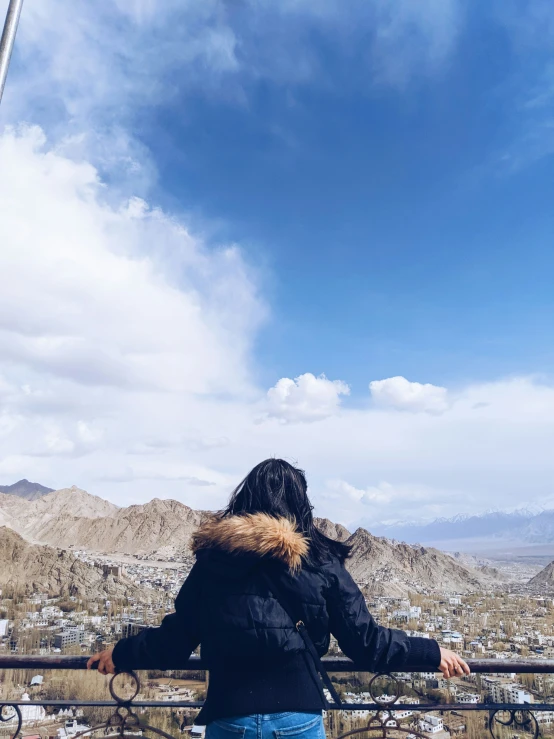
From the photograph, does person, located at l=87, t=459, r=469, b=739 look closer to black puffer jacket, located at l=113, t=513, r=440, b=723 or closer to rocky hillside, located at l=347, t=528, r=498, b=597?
black puffer jacket, located at l=113, t=513, r=440, b=723

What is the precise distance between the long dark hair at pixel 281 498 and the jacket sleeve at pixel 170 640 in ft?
0.94

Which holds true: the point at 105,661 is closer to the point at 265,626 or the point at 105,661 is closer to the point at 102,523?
the point at 265,626

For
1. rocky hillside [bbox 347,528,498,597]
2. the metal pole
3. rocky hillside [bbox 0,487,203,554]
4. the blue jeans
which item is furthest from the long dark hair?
rocky hillside [bbox 0,487,203,554]

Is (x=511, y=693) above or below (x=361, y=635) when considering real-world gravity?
below

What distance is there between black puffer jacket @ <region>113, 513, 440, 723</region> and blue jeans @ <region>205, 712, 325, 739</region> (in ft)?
0.08

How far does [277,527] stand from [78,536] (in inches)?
2087

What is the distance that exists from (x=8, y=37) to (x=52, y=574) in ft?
98.8

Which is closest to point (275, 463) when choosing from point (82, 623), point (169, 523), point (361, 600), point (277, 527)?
point (277, 527)

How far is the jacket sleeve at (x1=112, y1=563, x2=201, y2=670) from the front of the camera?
1.83 meters

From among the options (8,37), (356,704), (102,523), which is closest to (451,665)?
(356,704)

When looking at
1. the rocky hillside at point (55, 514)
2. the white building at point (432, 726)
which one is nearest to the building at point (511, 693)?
the white building at point (432, 726)

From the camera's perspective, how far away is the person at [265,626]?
165cm

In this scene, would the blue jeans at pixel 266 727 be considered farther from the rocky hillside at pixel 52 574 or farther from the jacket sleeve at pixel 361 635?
the rocky hillside at pixel 52 574

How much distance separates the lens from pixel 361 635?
1786 mm
